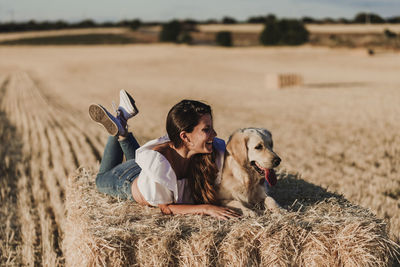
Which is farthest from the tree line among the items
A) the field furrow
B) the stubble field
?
the field furrow

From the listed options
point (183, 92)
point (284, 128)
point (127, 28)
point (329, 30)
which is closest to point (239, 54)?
point (329, 30)

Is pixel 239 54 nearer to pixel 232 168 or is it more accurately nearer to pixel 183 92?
pixel 183 92

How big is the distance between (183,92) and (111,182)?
70.2 ft

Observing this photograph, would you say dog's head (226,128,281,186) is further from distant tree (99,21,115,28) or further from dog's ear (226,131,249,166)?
distant tree (99,21,115,28)

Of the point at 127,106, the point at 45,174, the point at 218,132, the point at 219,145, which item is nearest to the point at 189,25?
the point at 218,132

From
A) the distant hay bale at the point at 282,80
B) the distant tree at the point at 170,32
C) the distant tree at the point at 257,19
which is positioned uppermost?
the distant tree at the point at 257,19

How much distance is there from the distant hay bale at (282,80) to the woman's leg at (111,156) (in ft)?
69.3

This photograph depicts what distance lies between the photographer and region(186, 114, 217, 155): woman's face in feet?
13.2

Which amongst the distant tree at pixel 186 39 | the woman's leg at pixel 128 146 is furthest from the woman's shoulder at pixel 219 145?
the distant tree at pixel 186 39

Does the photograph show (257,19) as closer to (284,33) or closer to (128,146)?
(284,33)

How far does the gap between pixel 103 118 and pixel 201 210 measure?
179 centimetres

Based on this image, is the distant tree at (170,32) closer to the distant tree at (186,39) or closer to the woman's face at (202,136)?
the distant tree at (186,39)

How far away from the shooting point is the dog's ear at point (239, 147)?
391 centimetres

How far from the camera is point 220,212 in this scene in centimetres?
386
